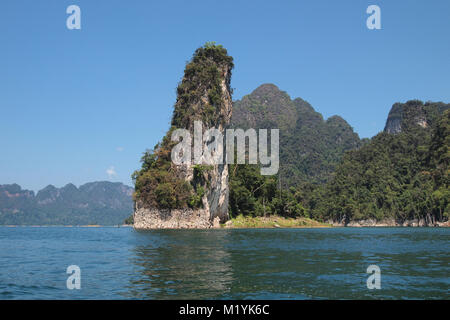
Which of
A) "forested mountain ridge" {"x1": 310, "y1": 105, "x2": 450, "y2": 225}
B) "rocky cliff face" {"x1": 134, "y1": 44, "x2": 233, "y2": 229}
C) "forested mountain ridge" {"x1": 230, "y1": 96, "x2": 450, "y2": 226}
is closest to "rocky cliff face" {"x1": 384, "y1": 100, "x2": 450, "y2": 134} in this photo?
"forested mountain ridge" {"x1": 230, "y1": 96, "x2": 450, "y2": 226}

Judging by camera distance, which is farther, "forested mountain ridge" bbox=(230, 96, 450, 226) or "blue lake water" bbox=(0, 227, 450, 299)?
"forested mountain ridge" bbox=(230, 96, 450, 226)

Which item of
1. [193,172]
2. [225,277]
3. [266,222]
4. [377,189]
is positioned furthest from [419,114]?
[225,277]

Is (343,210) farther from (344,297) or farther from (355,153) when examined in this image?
(344,297)

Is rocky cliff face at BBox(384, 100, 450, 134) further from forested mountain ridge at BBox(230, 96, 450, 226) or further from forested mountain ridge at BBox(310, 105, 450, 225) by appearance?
forested mountain ridge at BBox(310, 105, 450, 225)

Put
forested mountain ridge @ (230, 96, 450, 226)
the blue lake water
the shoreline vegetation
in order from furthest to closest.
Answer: forested mountain ridge @ (230, 96, 450, 226), the shoreline vegetation, the blue lake water

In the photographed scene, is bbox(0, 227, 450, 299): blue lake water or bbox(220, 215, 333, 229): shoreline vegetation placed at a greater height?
bbox(0, 227, 450, 299): blue lake water

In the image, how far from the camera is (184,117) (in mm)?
67375

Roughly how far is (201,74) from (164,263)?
52.3m

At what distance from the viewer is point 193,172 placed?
211ft

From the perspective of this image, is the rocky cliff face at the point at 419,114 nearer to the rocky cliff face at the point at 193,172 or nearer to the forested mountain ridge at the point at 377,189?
the forested mountain ridge at the point at 377,189

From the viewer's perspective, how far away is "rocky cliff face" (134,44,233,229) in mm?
63469

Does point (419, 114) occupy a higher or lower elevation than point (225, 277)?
higher

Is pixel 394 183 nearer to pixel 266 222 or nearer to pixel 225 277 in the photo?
pixel 266 222
